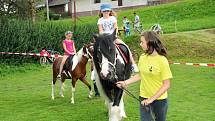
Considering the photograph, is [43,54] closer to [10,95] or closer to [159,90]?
[10,95]

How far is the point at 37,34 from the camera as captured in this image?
21156 millimetres

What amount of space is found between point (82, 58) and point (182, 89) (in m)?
3.42

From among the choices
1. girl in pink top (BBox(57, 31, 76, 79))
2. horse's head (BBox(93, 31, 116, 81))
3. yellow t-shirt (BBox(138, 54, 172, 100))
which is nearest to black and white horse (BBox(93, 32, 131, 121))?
horse's head (BBox(93, 31, 116, 81))

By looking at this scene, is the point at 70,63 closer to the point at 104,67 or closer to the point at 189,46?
the point at 104,67

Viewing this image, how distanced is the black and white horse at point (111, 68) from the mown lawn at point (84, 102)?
111 centimetres

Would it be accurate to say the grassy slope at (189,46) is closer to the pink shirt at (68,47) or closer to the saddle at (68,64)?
the pink shirt at (68,47)

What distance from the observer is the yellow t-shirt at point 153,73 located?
493cm

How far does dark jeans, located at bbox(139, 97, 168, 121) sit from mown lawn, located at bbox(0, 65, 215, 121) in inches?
123

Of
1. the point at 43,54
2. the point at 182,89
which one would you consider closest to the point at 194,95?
the point at 182,89

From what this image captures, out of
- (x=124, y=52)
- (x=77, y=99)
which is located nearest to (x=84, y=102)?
(x=77, y=99)

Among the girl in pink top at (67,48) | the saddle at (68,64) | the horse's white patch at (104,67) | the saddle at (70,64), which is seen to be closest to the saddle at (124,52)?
the horse's white patch at (104,67)

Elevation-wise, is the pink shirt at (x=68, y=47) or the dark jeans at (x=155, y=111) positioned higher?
the pink shirt at (x=68, y=47)

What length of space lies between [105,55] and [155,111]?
76.2 inches

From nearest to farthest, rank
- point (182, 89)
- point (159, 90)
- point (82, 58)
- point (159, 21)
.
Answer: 1. point (159, 90)
2. point (82, 58)
3. point (182, 89)
4. point (159, 21)
